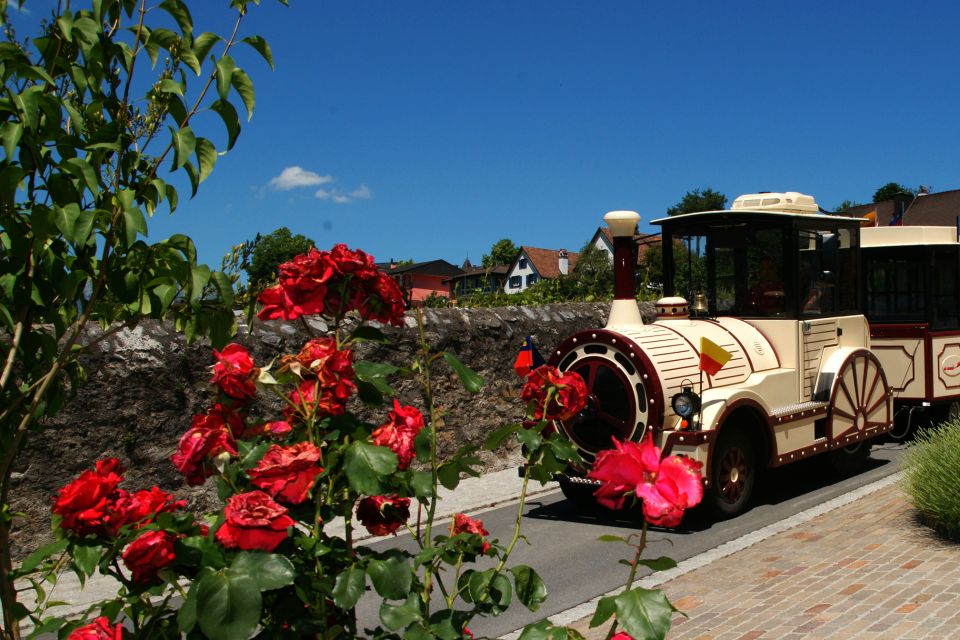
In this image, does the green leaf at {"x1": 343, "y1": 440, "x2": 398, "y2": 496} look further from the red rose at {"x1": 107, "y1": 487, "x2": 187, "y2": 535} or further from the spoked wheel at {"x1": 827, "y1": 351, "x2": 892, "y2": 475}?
the spoked wheel at {"x1": 827, "y1": 351, "x2": 892, "y2": 475}

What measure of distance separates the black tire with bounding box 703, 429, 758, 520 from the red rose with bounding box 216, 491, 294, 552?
6312mm

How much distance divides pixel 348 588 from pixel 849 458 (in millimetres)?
9058

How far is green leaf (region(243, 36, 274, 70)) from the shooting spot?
7.52ft

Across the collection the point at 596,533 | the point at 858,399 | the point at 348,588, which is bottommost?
the point at 596,533

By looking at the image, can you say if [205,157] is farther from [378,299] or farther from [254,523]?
[254,523]

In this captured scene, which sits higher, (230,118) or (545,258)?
(545,258)

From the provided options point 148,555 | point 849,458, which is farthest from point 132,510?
point 849,458

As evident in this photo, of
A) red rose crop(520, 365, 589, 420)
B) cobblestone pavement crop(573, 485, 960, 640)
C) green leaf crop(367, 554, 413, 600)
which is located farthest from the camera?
cobblestone pavement crop(573, 485, 960, 640)

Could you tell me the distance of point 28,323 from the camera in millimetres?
2268

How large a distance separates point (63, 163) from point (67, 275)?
11.1 inches

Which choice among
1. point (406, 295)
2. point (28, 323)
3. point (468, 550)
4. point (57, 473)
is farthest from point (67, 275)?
point (57, 473)

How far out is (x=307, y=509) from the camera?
213 cm

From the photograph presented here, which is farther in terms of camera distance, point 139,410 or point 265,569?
point 139,410

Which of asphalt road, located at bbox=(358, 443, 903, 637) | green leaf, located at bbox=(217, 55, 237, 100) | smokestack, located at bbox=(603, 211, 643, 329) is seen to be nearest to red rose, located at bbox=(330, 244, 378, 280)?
green leaf, located at bbox=(217, 55, 237, 100)
